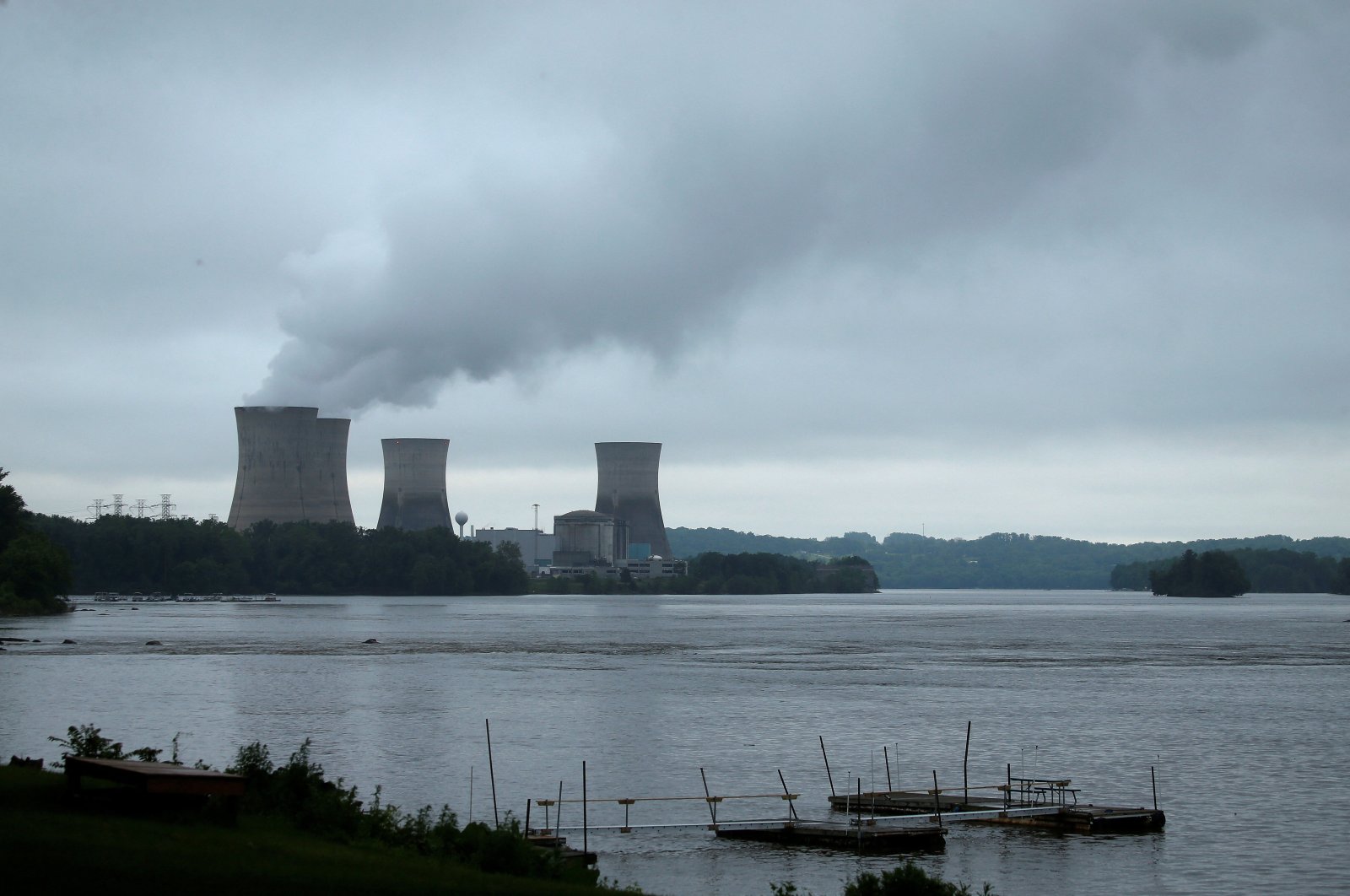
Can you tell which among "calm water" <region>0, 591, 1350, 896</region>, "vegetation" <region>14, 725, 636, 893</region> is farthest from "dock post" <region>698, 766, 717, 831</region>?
"vegetation" <region>14, 725, 636, 893</region>

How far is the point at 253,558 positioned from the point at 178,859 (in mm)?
124782

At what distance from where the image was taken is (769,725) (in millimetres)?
33812

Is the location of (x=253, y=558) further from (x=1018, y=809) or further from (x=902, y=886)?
(x=902, y=886)

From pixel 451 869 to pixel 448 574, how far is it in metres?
128

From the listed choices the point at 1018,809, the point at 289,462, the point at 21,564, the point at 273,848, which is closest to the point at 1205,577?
the point at 289,462

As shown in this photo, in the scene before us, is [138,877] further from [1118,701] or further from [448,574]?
[448,574]

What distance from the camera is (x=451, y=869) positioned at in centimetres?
1163

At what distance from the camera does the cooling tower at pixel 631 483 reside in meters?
124

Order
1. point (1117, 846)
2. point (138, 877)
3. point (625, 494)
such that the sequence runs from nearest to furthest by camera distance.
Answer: point (138, 877) < point (1117, 846) < point (625, 494)

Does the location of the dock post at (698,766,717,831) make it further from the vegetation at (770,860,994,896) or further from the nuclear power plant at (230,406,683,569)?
the nuclear power plant at (230,406,683,569)

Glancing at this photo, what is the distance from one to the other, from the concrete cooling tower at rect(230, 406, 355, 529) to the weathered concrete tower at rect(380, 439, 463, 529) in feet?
53.5

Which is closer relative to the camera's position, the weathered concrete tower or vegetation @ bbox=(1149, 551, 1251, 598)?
the weathered concrete tower

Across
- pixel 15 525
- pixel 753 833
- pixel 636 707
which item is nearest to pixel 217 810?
pixel 753 833

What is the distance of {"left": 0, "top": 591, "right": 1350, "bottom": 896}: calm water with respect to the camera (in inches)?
781
